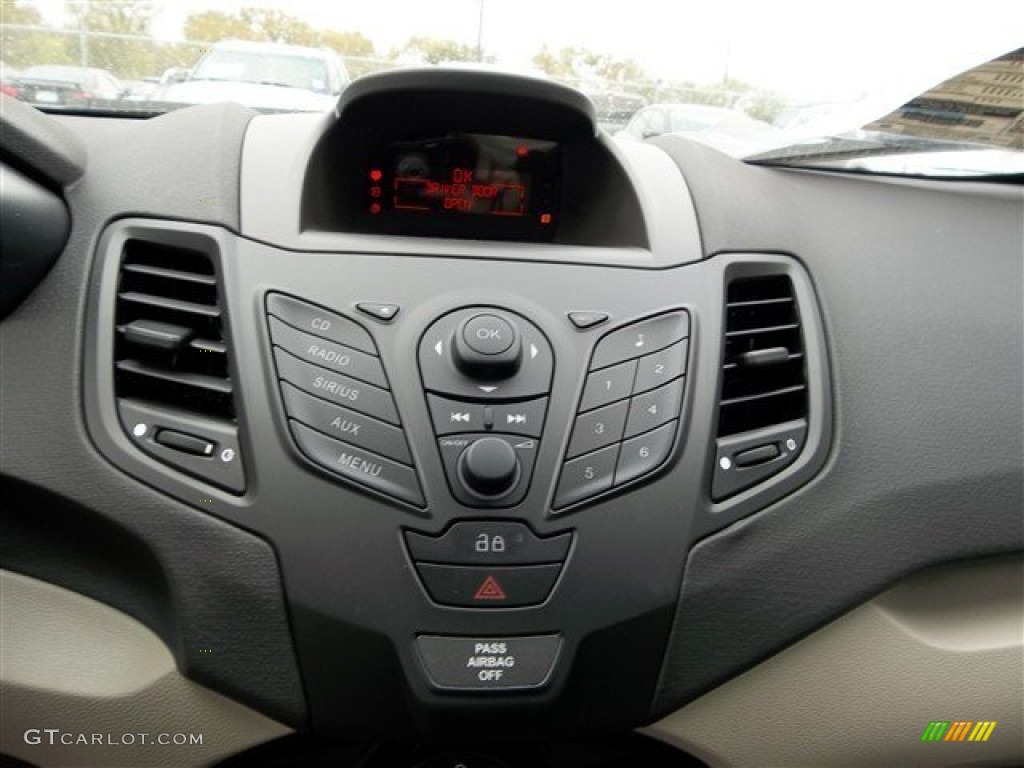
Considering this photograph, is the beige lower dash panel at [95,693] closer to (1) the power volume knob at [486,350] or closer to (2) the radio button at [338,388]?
(2) the radio button at [338,388]

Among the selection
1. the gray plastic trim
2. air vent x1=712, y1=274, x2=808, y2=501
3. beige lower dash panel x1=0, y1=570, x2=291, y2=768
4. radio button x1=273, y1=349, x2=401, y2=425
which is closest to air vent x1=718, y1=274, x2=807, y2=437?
air vent x1=712, y1=274, x2=808, y2=501

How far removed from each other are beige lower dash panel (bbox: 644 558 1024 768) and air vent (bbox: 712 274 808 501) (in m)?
0.33

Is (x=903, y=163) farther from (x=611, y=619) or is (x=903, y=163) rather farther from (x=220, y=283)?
(x=220, y=283)

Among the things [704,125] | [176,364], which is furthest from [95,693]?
[704,125]

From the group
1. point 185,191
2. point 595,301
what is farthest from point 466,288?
point 185,191

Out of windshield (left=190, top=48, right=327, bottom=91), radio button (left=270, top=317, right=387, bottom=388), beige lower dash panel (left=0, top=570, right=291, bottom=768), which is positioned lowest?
beige lower dash panel (left=0, top=570, right=291, bottom=768)

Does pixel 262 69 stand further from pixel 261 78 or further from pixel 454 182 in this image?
pixel 454 182

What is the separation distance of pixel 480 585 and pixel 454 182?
0.78m

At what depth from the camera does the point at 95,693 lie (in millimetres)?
1442

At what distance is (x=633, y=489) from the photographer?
54.6 inches

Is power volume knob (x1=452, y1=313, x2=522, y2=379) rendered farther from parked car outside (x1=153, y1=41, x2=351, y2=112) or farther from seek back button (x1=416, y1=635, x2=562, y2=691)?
parked car outside (x1=153, y1=41, x2=351, y2=112)

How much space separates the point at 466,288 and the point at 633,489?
42cm
